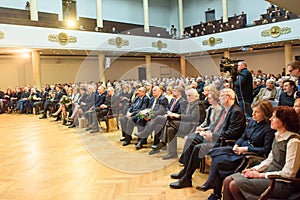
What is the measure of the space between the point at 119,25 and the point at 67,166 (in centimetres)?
1409

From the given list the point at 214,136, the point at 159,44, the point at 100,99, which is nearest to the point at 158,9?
the point at 159,44

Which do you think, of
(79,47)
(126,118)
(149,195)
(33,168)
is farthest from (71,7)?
(149,195)

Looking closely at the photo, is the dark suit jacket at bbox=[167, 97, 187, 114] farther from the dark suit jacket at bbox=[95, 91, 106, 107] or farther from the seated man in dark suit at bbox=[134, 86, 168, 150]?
the dark suit jacket at bbox=[95, 91, 106, 107]

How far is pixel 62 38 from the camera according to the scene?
12914mm

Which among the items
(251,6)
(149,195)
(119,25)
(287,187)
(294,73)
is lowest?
(149,195)

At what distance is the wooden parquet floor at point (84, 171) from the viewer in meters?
3.13

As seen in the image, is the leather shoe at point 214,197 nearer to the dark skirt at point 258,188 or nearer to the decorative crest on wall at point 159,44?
the dark skirt at point 258,188

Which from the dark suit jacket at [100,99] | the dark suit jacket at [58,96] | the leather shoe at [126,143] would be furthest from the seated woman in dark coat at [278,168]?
the dark suit jacket at [58,96]

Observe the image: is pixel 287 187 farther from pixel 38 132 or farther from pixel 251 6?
pixel 251 6

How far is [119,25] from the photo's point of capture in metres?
17.2

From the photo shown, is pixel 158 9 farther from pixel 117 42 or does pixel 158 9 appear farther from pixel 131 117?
pixel 131 117

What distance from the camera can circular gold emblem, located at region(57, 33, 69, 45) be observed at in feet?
42.0

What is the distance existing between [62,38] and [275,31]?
32.1 ft

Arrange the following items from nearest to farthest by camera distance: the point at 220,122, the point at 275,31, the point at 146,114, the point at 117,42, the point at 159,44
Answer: the point at 220,122
the point at 146,114
the point at 275,31
the point at 117,42
the point at 159,44
